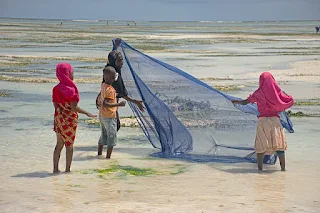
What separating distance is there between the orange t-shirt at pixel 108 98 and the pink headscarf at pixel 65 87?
3.09 feet

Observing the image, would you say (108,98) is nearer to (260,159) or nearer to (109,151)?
(109,151)

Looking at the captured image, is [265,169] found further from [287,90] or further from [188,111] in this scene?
[287,90]

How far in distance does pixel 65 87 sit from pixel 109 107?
1031 mm

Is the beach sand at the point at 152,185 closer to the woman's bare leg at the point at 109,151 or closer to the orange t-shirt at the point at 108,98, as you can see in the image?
the woman's bare leg at the point at 109,151

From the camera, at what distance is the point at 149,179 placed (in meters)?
7.79

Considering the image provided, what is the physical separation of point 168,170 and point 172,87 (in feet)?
4.77

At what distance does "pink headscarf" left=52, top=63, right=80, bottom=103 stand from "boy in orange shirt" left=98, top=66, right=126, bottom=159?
0.94 meters

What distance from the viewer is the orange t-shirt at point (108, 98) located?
8.53 meters

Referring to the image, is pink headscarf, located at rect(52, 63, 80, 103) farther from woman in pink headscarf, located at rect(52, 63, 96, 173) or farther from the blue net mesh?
the blue net mesh

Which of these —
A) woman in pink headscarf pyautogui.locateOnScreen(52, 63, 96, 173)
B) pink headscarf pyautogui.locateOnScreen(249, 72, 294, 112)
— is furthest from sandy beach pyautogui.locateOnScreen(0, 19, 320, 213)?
pink headscarf pyautogui.locateOnScreen(249, 72, 294, 112)

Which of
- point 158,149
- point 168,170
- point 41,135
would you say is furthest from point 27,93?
point 168,170

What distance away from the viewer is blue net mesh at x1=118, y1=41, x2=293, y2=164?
9008mm

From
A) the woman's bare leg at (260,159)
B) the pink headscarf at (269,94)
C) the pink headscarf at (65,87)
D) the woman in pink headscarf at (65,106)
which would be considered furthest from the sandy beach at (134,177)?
the pink headscarf at (65,87)

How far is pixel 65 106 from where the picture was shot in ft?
25.2
